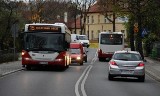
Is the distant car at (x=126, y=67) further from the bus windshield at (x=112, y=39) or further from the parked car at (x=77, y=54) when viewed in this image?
the bus windshield at (x=112, y=39)

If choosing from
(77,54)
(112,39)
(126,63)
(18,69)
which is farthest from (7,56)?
(126,63)

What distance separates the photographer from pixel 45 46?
1230 inches

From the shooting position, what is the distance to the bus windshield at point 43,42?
103 ft

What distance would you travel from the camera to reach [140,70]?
24031 millimetres

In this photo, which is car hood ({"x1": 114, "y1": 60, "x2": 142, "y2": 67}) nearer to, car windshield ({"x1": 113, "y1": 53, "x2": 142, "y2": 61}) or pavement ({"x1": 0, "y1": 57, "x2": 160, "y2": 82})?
car windshield ({"x1": 113, "y1": 53, "x2": 142, "y2": 61})

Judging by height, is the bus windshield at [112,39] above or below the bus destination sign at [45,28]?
below

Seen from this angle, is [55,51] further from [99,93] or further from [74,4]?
[74,4]

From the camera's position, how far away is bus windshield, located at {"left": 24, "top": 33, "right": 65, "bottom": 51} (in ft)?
103

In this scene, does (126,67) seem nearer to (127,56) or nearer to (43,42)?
(127,56)

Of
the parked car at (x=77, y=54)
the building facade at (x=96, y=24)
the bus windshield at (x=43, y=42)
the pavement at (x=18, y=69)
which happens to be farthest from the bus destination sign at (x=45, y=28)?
the building facade at (x=96, y=24)

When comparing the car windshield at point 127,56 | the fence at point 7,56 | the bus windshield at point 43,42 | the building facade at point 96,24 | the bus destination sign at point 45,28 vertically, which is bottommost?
the fence at point 7,56

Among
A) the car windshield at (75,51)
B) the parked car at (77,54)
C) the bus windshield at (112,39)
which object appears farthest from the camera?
the bus windshield at (112,39)

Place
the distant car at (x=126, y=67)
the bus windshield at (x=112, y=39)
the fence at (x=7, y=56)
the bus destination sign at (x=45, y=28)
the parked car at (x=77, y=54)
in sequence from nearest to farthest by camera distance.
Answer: the distant car at (x=126, y=67) → the bus destination sign at (x=45, y=28) → the fence at (x=7, y=56) → the parked car at (x=77, y=54) → the bus windshield at (x=112, y=39)

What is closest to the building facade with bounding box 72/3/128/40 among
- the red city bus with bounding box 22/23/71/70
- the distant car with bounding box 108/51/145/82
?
the red city bus with bounding box 22/23/71/70
